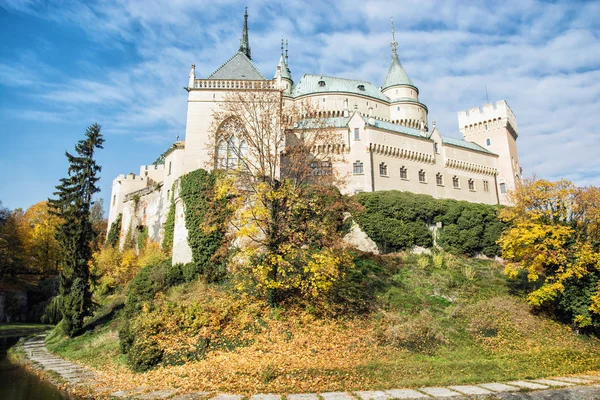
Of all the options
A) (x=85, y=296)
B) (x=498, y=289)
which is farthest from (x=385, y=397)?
(x=85, y=296)

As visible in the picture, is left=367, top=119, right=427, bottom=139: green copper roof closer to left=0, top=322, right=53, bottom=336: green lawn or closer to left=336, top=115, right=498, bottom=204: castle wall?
left=336, top=115, right=498, bottom=204: castle wall

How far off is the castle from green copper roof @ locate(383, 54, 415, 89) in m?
0.12

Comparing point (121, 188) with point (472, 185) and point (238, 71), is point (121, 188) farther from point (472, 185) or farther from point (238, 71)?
point (472, 185)

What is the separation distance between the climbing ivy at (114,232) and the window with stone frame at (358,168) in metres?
24.6

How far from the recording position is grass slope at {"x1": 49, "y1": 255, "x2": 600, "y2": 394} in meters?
11.0

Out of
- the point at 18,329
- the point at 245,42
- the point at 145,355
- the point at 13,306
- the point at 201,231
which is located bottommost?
the point at 18,329

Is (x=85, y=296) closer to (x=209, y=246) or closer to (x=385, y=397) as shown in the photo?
(x=209, y=246)

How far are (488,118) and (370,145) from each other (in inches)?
959

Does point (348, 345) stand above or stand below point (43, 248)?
below

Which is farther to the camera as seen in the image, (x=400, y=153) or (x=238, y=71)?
(x=400, y=153)

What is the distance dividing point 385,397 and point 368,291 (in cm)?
994

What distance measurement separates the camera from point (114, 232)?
40031mm

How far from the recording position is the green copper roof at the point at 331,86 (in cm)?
4265

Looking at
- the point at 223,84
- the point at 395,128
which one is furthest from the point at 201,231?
the point at 395,128
